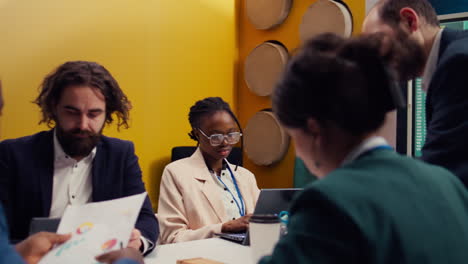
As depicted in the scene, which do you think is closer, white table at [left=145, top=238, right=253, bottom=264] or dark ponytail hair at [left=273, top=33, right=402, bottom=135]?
dark ponytail hair at [left=273, top=33, right=402, bottom=135]

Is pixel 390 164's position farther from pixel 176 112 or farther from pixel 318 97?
pixel 176 112

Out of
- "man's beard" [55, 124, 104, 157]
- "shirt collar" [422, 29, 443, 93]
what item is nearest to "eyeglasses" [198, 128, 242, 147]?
"man's beard" [55, 124, 104, 157]

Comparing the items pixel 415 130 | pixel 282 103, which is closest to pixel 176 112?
pixel 415 130

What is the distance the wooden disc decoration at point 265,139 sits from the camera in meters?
3.90

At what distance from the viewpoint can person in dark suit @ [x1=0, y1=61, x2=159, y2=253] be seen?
1752mm

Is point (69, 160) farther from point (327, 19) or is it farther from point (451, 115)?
point (327, 19)

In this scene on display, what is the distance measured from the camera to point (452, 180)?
41.0 inches

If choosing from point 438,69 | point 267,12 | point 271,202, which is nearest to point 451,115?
point 438,69

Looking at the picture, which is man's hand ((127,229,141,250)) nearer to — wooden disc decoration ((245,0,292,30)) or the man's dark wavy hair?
the man's dark wavy hair

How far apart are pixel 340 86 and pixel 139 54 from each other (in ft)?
9.14

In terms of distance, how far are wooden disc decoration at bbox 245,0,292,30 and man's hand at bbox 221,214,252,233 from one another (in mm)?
2334

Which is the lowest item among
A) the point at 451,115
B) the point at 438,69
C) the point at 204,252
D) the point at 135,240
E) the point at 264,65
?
the point at 204,252

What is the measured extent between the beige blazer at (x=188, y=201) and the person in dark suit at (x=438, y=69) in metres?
1.18

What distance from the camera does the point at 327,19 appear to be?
11.9 feet
